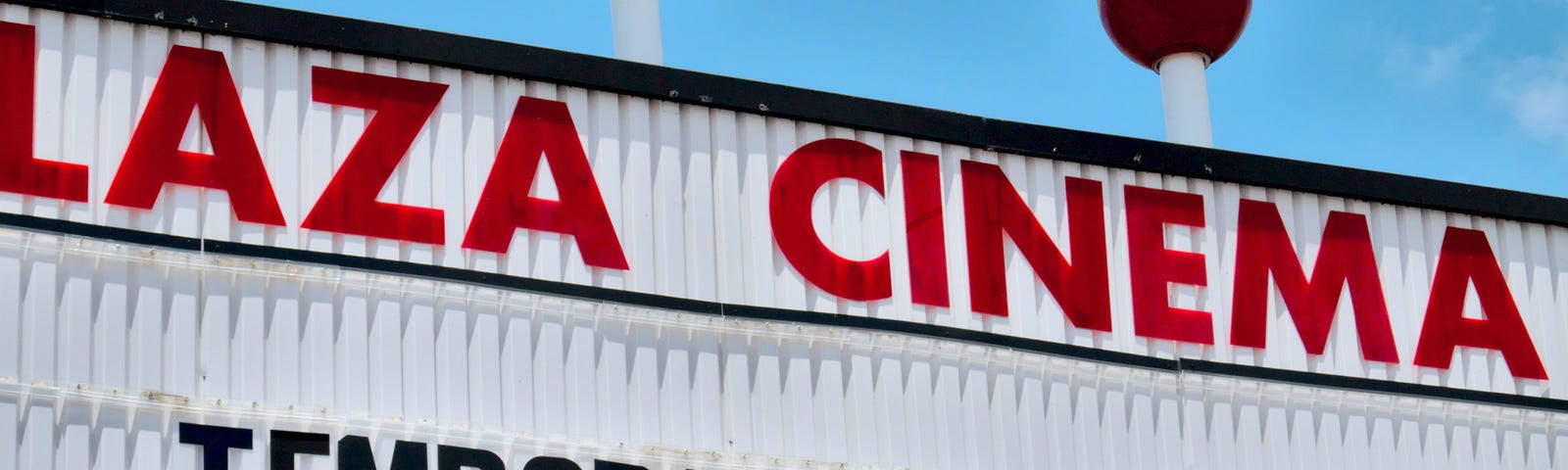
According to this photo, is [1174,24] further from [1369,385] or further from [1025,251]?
[1369,385]

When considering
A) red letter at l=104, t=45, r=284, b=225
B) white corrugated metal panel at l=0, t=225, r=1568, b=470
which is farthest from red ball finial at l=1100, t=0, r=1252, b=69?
red letter at l=104, t=45, r=284, b=225

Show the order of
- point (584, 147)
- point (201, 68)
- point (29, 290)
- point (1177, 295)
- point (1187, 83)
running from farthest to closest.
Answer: point (1187, 83) → point (1177, 295) → point (584, 147) → point (201, 68) → point (29, 290)

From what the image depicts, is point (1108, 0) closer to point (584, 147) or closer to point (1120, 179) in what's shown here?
point (1120, 179)

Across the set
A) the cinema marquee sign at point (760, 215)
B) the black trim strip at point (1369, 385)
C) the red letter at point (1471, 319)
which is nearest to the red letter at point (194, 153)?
the cinema marquee sign at point (760, 215)

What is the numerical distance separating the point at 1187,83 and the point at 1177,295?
211 cm

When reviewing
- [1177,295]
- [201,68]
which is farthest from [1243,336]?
[201,68]

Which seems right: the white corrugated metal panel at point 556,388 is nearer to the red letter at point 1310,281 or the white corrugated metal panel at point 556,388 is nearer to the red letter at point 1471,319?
the red letter at point 1310,281

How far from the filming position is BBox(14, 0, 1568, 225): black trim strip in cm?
1148

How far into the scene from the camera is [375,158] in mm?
11586

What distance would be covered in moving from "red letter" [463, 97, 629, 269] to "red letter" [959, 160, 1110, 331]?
217 centimetres

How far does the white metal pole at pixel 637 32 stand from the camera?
1329 cm

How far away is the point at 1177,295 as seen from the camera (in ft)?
44.2

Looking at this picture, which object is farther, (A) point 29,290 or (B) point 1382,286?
(B) point 1382,286

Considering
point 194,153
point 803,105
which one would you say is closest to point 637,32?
point 803,105
